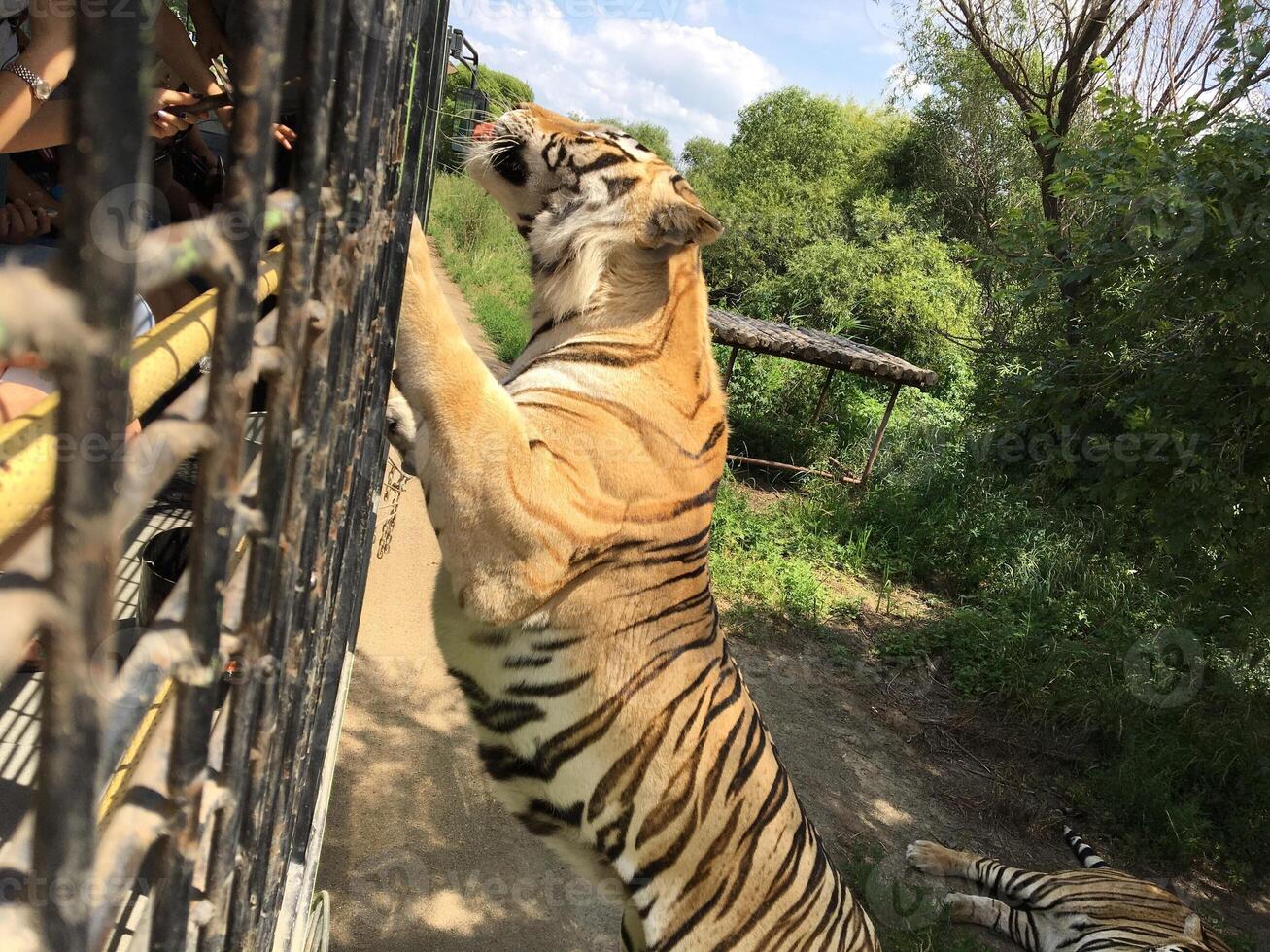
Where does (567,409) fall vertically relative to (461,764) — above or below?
above

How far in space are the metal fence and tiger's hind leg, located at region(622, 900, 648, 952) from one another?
1.48 metres

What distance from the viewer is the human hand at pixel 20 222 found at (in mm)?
2439

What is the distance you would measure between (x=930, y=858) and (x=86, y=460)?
215 inches

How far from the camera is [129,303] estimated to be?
1.41ft

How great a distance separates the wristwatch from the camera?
1.57m

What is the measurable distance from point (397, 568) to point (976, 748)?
4.27m

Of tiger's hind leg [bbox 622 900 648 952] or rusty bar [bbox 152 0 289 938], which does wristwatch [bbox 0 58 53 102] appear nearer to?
rusty bar [bbox 152 0 289 938]

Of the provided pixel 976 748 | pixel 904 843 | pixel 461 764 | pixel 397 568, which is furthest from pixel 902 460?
pixel 461 764

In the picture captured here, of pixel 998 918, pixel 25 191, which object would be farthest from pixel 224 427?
pixel 998 918

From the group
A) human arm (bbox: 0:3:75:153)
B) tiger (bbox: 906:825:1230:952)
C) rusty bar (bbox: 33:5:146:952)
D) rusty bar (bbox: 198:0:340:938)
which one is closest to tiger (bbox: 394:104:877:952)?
human arm (bbox: 0:3:75:153)

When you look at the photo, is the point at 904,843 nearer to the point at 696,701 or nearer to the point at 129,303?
the point at 696,701

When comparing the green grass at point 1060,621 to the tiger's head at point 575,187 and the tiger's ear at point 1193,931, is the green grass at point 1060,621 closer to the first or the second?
the tiger's ear at point 1193,931

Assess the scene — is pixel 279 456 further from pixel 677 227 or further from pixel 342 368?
pixel 677 227

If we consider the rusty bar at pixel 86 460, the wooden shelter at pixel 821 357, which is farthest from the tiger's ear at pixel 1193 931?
the wooden shelter at pixel 821 357
